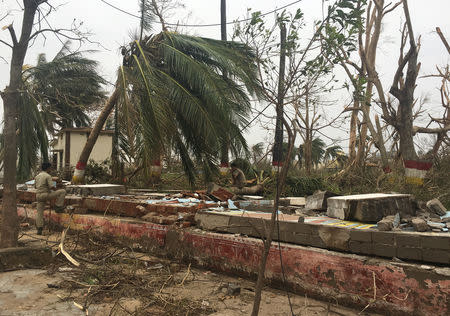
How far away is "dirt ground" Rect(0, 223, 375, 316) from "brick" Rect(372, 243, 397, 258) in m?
0.60

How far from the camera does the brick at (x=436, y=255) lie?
310 cm

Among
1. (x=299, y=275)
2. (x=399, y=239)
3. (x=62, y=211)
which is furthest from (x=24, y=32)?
(x=399, y=239)

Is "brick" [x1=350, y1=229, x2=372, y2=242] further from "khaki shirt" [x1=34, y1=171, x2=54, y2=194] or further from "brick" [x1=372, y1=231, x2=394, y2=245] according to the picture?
"khaki shirt" [x1=34, y1=171, x2=54, y2=194]

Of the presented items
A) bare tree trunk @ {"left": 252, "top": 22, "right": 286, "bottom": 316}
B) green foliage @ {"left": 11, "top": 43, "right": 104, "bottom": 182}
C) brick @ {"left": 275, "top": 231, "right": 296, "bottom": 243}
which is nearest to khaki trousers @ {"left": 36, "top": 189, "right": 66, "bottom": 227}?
green foliage @ {"left": 11, "top": 43, "right": 104, "bottom": 182}

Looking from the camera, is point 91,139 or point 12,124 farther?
point 91,139

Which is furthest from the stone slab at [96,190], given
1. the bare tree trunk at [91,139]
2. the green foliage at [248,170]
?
the green foliage at [248,170]

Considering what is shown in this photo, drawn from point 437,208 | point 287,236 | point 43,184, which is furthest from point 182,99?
point 437,208

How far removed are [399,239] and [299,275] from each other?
1.09 m

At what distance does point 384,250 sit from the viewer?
11.3ft

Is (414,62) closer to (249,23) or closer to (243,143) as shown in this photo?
(243,143)

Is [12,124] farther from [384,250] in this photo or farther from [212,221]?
[384,250]

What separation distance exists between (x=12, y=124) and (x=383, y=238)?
5428 millimetres

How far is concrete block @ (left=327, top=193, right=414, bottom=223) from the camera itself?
4.23 meters

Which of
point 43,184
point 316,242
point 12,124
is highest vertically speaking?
point 12,124
